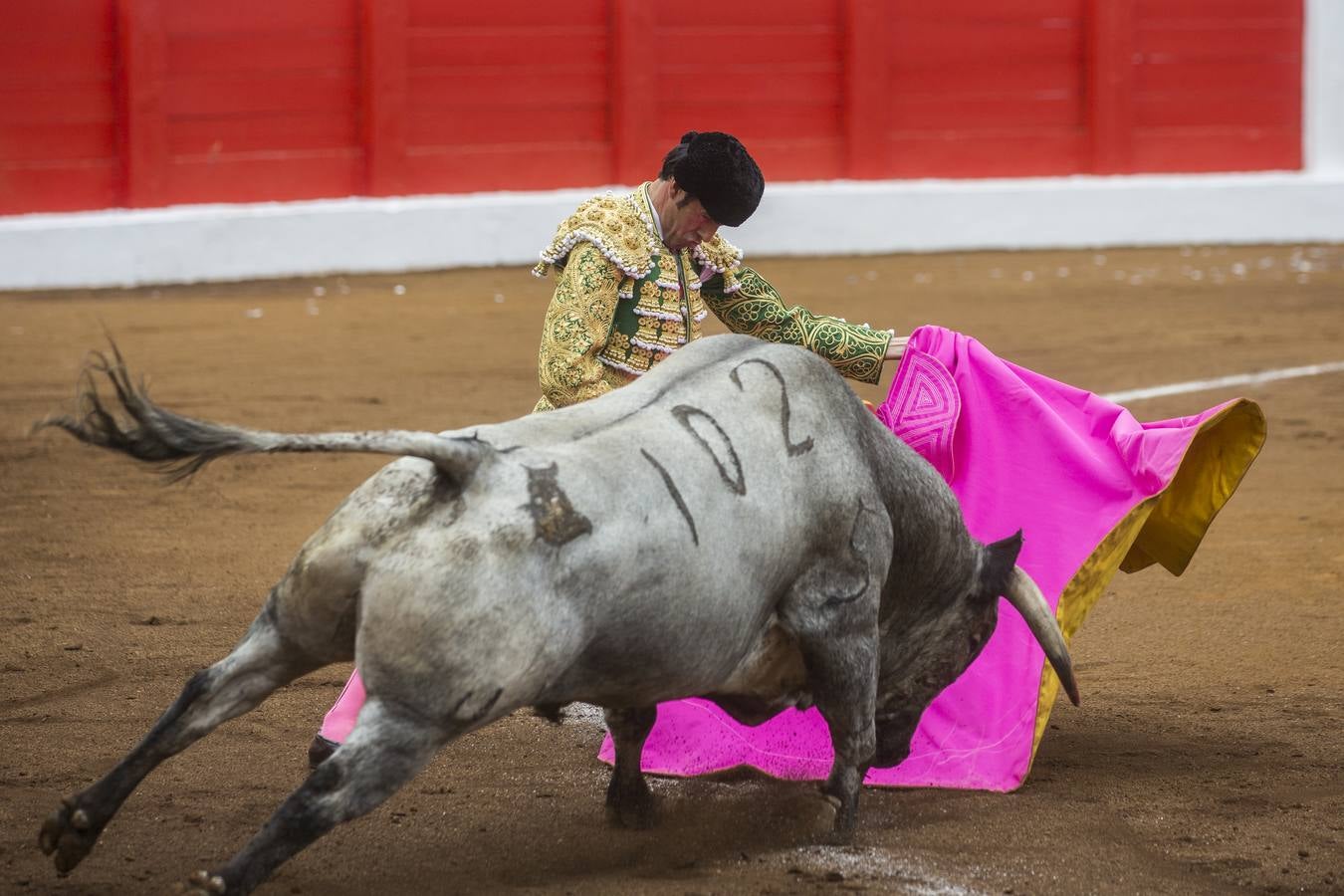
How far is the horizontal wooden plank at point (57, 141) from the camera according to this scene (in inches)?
361

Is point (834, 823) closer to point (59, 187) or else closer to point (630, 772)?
point (630, 772)

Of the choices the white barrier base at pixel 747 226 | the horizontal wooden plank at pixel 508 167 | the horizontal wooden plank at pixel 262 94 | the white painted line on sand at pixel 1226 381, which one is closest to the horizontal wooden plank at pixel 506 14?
the horizontal wooden plank at pixel 262 94

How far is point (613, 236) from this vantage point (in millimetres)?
2871

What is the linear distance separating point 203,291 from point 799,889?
7023mm

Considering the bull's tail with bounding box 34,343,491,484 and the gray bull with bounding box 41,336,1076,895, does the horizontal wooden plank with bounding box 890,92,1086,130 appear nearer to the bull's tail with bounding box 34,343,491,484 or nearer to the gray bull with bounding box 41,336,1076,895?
the gray bull with bounding box 41,336,1076,895

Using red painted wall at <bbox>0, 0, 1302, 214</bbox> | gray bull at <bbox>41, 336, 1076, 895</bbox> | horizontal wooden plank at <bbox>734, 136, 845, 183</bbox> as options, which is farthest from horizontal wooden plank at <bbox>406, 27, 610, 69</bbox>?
gray bull at <bbox>41, 336, 1076, 895</bbox>

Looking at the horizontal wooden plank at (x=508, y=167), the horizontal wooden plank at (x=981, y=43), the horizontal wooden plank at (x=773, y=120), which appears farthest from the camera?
the horizontal wooden plank at (x=981, y=43)

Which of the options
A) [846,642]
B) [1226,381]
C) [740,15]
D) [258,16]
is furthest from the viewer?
[740,15]

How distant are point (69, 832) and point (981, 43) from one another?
31.0 ft

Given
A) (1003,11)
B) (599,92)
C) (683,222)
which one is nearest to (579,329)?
(683,222)

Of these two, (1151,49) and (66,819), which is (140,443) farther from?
(1151,49)

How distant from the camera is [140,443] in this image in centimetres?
216

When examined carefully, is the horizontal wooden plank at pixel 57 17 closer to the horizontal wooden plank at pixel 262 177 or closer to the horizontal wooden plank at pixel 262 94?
the horizontal wooden plank at pixel 262 94

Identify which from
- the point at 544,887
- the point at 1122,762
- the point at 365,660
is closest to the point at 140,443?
the point at 365,660
